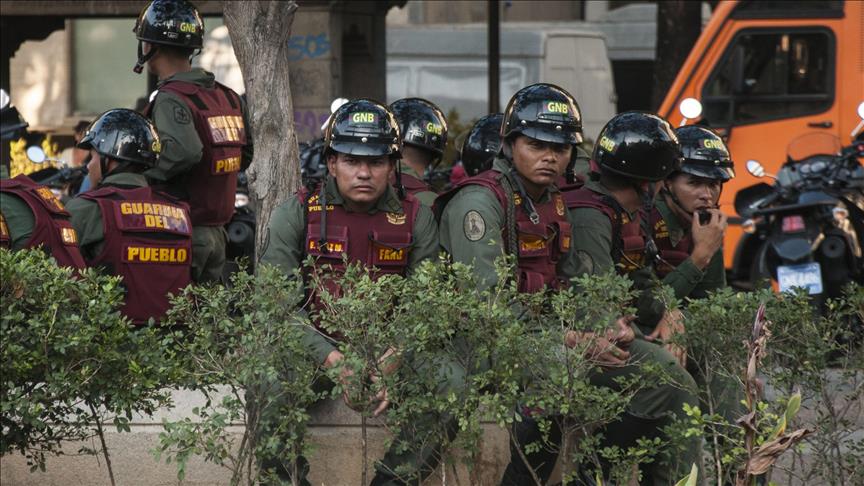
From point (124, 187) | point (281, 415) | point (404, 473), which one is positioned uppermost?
point (124, 187)

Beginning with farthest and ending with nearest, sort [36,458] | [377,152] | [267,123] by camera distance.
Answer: [267,123], [377,152], [36,458]

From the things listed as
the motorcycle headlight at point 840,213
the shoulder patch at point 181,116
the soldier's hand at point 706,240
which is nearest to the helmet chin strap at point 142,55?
the shoulder patch at point 181,116

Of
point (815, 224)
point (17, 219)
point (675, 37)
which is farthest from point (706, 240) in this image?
point (675, 37)

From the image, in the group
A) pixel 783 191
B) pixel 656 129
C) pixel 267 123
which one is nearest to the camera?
pixel 656 129

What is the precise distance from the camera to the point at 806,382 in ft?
15.2

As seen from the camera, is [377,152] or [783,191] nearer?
[377,152]

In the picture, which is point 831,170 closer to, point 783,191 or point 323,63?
point 783,191

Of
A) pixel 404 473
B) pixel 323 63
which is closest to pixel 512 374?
pixel 404 473

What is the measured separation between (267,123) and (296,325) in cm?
238

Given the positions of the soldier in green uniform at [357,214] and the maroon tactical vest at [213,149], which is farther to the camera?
the maroon tactical vest at [213,149]

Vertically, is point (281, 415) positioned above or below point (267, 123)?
below

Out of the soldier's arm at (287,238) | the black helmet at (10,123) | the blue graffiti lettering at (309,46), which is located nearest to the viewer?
the soldier's arm at (287,238)

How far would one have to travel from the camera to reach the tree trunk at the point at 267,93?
21.5ft

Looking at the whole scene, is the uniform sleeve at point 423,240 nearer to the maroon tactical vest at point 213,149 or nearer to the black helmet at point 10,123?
the maroon tactical vest at point 213,149
